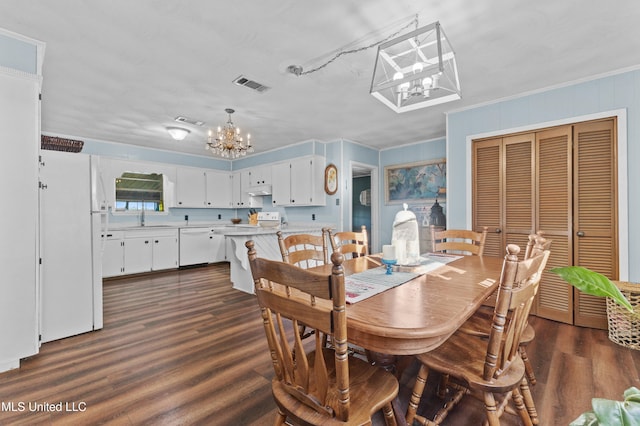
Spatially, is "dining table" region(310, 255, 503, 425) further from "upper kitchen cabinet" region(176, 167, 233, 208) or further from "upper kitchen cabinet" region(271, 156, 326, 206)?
"upper kitchen cabinet" region(176, 167, 233, 208)

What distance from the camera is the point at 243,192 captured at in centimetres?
666

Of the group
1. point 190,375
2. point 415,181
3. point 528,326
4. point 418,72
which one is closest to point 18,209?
point 190,375

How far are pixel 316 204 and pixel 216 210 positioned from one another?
293 centimetres

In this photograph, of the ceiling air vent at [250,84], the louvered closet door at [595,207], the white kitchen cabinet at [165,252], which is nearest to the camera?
the louvered closet door at [595,207]

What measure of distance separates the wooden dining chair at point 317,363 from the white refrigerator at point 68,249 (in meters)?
2.55

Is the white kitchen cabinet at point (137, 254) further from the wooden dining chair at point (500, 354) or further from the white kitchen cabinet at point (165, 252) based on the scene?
the wooden dining chair at point (500, 354)

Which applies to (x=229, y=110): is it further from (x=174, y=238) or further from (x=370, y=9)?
(x=174, y=238)

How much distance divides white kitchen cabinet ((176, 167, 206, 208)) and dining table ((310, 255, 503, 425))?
5.12 m

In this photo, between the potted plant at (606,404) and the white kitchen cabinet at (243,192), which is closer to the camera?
the potted plant at (606,404)

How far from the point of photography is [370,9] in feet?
6.27

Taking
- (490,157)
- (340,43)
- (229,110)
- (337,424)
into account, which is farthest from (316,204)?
(337,424)

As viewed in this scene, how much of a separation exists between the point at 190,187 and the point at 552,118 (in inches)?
239

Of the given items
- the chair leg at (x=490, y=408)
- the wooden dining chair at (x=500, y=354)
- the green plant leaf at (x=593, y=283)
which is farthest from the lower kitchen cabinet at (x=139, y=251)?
the green plant leaf at (x=593, y=283)

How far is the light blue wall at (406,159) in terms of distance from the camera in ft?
16.9
